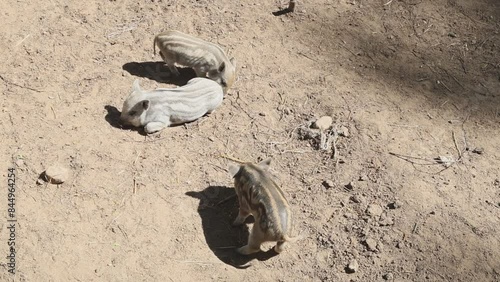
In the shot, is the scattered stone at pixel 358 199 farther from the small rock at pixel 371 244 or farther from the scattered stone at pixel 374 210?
the small rock at pixel 371 244

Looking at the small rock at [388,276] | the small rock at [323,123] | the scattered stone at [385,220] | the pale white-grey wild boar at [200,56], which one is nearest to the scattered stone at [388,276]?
the small rock at [388,276]

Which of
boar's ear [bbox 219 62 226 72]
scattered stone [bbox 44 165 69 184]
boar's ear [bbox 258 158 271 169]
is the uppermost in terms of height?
boar's ear [bbox 219 62 226 72]

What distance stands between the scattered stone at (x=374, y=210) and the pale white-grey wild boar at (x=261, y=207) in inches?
35.2

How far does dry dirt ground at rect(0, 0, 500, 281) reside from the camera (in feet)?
16.2

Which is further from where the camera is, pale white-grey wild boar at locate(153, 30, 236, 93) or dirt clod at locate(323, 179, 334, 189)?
pale white-grey wild boar at locate(153, 30, 236, 93)

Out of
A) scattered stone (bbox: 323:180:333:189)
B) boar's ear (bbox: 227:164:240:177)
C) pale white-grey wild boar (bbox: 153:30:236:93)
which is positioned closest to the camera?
boar's ear (bbox: 227:164:240:177)

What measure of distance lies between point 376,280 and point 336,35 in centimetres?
318

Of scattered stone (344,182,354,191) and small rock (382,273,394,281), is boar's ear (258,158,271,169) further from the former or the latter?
small rock (382,273,394,281)

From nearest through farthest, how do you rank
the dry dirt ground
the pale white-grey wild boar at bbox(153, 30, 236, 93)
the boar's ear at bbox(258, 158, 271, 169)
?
the dry dirt ground
the boar's ear at bbox(258, 158, 271, 169)
the pale white-grey wild boar at bbox(153, 30, 236, 93)

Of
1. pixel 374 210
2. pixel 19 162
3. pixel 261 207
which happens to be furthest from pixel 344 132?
pixel 19 162

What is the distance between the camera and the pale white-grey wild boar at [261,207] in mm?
4609

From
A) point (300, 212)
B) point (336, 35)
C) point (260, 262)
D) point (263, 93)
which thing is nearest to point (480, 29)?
point (336, 35)

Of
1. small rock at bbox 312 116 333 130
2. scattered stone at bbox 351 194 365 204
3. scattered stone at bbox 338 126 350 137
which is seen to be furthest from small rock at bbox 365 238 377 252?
small rock at bbox 312 116 333 130

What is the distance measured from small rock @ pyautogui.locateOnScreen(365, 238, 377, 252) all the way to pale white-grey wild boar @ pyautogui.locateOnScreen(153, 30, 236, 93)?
2.15m
